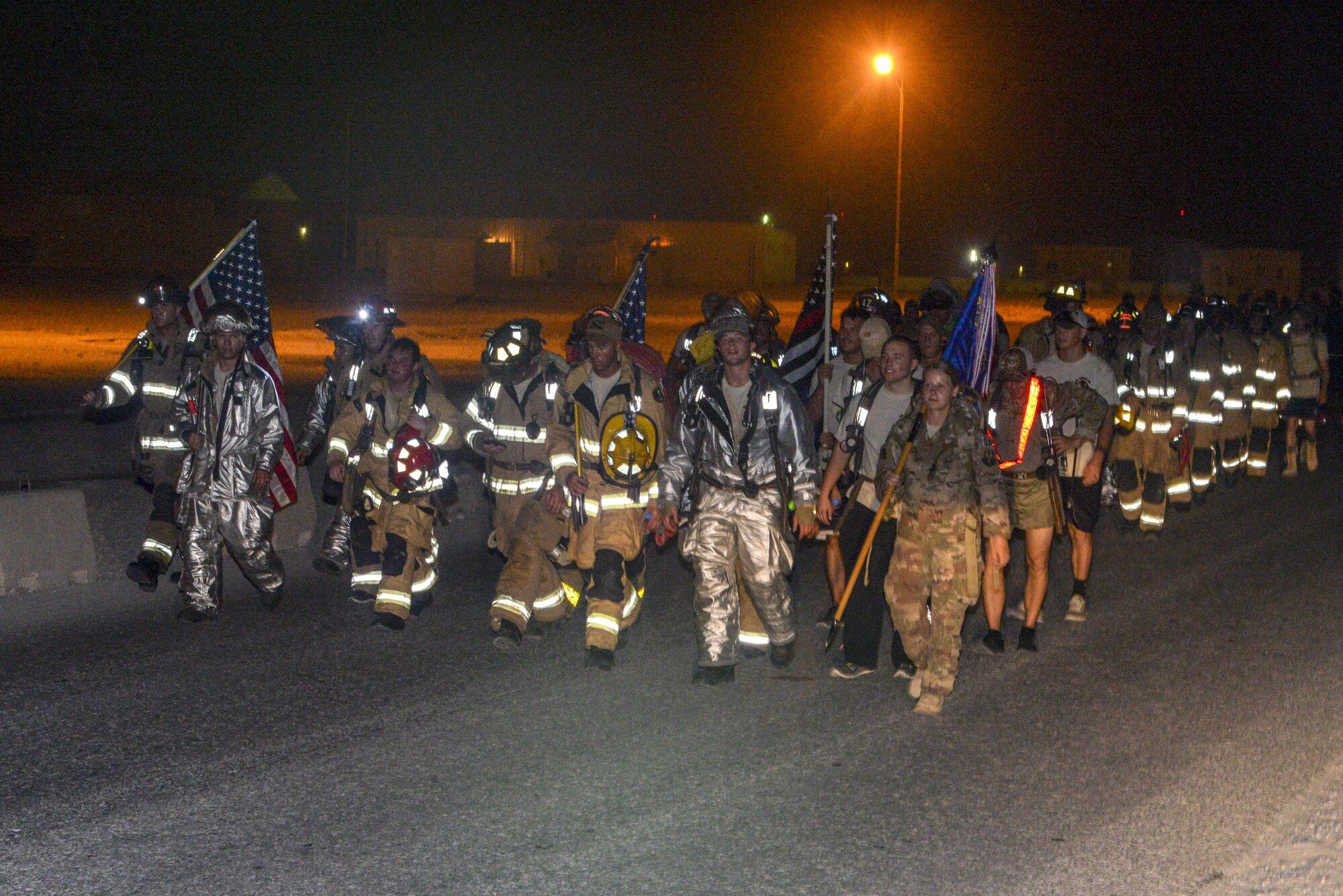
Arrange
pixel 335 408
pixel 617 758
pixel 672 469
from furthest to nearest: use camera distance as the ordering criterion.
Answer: pixel 335 408
pixel 672 469
pixel 617 758

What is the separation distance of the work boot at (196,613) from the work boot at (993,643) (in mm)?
4366

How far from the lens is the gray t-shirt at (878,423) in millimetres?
6824

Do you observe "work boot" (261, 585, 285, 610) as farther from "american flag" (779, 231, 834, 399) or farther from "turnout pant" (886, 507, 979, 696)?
"american flag" (779, 231, 834, 399)

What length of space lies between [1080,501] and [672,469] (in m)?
2.85

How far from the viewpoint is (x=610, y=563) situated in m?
6.92

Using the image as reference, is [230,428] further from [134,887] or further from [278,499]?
[134,887]

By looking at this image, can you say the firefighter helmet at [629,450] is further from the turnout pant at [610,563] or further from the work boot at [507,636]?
the work boot at [507,636]

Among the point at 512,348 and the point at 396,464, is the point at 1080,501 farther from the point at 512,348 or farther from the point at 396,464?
the point at 396,464

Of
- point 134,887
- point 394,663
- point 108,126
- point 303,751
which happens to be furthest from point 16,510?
point 108,126

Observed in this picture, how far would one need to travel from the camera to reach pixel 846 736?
597 cm

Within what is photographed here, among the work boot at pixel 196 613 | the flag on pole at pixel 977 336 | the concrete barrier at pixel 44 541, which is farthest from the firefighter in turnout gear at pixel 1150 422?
the concrete barrier at pixel 44 541

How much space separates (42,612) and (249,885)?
13.5 feet

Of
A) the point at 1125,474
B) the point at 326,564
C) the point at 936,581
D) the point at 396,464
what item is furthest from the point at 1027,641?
the point at 326,564

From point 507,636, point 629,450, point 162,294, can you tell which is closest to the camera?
point 629,450
